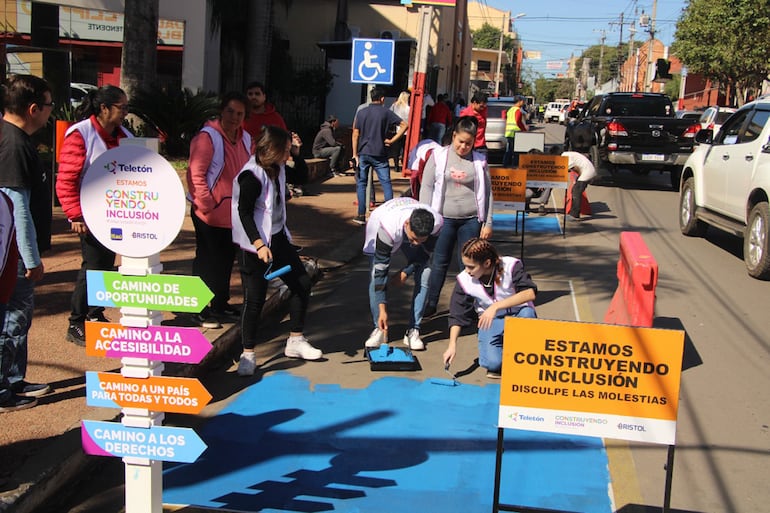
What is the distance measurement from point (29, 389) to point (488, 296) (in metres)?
3.21

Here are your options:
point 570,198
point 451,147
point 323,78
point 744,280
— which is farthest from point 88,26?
point 744,280

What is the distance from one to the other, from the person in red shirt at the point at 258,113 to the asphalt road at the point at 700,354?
6.38 ft

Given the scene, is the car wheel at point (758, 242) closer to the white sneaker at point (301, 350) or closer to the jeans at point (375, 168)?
the jeans at point (375, 168)

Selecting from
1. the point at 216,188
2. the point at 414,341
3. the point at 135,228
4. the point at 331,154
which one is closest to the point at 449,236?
the point at 414,341

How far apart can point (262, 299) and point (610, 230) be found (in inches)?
305

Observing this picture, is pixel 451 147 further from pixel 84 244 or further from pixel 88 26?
pixel 88 26

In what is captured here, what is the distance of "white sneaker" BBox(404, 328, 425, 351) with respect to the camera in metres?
6.61

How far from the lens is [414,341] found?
21.7ft

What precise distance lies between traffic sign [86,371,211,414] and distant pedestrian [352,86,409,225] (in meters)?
8.14

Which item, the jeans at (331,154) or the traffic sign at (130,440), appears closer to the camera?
the traffic sign at (130,440)

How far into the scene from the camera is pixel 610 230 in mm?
12234

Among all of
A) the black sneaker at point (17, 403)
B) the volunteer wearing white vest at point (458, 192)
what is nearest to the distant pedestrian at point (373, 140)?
the volunteer wearing white vest at point (458, 192)

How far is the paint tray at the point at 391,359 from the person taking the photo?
242 inches

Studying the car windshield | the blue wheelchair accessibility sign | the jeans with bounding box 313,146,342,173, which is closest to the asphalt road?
the blue wheelchair accessibility sign
